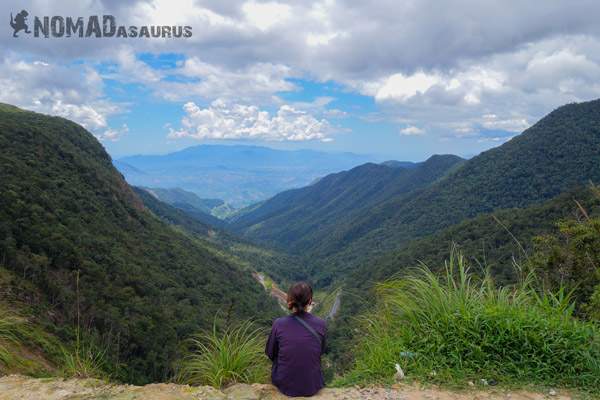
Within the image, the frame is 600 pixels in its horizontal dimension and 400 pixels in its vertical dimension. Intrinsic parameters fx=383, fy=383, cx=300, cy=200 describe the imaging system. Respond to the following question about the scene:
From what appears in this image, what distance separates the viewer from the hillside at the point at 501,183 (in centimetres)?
10338

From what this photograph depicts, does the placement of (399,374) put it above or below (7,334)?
below

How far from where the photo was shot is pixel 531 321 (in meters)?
4.06

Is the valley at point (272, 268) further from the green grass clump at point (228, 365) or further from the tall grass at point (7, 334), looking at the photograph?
the tall grass at point (7, 334)

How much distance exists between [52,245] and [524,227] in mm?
49552

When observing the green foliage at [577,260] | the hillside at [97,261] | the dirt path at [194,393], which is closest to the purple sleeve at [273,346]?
the dirt path at [194,393]

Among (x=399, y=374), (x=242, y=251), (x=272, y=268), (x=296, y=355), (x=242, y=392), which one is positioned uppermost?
(x=296, y=355)

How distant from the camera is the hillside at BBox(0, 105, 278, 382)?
86.4 ft

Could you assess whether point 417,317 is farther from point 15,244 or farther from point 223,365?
point 15,244

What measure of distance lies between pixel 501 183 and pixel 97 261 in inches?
4500

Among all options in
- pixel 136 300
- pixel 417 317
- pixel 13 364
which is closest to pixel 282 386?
pixel 417 317

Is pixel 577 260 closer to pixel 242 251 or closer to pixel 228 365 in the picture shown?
pixel 228 365

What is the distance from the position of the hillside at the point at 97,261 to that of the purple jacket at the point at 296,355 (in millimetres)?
9908

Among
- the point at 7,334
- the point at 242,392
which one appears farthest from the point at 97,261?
the point at 242,392

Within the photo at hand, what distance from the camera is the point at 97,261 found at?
35.8 metres
